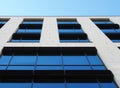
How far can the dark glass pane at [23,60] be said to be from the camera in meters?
17.8

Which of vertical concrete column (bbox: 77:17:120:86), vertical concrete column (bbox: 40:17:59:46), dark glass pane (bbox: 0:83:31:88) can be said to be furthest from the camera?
vertical concrete column (bbox: 40:17:59:46)

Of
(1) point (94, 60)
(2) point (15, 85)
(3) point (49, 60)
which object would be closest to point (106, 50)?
(1) point (94, 60)

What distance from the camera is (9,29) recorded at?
25.7 m

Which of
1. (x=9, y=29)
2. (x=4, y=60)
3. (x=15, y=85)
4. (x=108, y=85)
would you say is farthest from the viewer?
(x=9, y=29)

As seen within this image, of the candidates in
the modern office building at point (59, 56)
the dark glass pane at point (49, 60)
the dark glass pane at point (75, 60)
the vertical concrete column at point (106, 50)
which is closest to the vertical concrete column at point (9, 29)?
the modern office building at point (59, 56)

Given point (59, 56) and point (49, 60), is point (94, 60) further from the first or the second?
point (49, 60)

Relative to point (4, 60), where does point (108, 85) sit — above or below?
below

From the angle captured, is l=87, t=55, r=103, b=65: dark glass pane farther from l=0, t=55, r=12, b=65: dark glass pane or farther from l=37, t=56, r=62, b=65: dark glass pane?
l=0, t=55, r=12, b=65: dark glass pane

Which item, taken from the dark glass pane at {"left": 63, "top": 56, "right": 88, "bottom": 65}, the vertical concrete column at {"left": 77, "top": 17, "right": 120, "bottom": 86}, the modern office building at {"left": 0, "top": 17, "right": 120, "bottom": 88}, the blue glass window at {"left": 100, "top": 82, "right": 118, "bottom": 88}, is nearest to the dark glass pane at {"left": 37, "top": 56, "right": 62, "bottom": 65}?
the modern office building at {"left": 0, "top": 17, "right": 120, "bottom": 88}

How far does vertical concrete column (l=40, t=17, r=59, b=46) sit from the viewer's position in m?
21.5

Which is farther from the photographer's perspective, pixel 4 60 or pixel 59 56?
pixel 59 56

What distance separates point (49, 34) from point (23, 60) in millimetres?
6023

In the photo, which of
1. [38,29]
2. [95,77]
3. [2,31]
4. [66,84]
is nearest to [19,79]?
[66,84]

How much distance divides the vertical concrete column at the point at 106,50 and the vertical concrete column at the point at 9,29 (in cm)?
703
